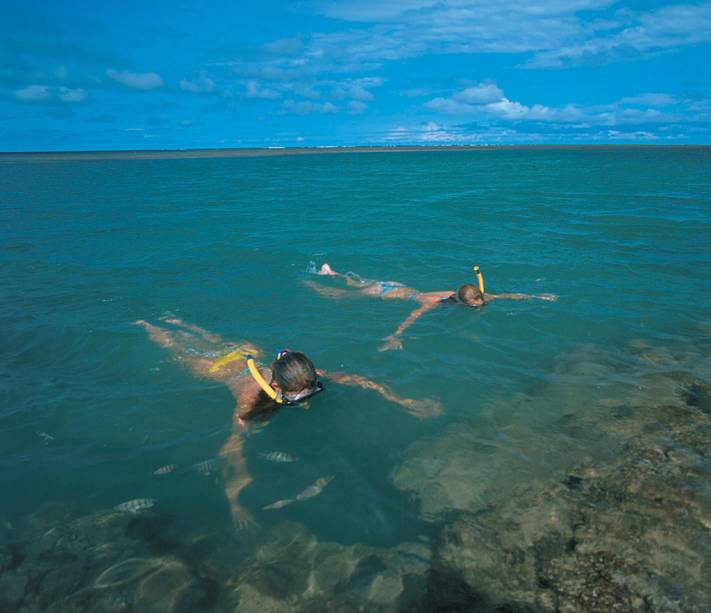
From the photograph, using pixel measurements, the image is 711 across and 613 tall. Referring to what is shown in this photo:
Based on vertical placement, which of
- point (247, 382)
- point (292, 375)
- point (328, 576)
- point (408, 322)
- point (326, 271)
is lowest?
point (328, 576)

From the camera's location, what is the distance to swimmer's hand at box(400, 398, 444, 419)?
642 centimetres

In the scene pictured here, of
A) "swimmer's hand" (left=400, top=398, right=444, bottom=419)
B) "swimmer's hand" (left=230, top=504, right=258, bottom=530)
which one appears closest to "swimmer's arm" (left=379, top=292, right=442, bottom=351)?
"swimmer's hand" (left=400, top=398, right=444, bottom=419)

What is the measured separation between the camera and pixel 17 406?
6719 mm

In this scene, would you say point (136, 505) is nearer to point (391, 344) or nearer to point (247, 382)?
point (247, 382)

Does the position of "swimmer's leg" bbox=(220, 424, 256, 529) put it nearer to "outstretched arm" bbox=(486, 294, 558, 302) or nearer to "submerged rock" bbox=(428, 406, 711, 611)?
"submerged rock" bbox=(428, 406, 711, 611)

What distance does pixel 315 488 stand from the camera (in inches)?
199

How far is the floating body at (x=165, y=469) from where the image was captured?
5.36 m

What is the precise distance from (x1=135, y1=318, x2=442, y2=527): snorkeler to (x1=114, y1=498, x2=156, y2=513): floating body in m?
0.79

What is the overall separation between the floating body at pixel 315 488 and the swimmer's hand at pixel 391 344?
3584 mm

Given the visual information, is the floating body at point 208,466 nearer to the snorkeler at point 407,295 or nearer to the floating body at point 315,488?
the floating body at point 315,488

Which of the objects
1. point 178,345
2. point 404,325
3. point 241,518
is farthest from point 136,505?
point 404,325

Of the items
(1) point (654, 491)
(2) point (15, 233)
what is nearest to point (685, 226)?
(1) point (654, 491)

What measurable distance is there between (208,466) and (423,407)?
2951 millimetres

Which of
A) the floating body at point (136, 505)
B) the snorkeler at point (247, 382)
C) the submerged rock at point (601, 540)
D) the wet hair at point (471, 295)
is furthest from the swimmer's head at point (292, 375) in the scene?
the wet hair at point (471, 295)
